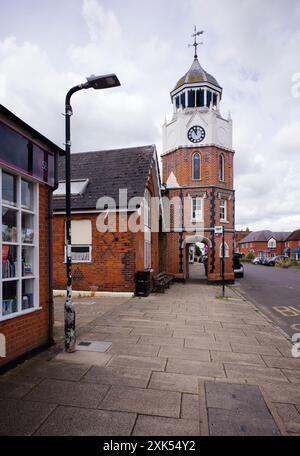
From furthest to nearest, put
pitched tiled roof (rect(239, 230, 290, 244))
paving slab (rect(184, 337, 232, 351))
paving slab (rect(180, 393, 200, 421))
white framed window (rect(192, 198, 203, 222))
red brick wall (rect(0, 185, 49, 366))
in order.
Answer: pitched tiled roof (rect(239, 230, 290, 244))
white framed window (rect(192, 198, 203, 222))
paving slab (rect(184, 337, 232, 351))
red brick wall (rect(0, 185, 49, 366))
paving slab (rect(180, 393, 200, 421))

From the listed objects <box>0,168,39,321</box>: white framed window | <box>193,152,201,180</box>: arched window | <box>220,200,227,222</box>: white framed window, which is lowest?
<box>0,168,39,321</box>: white framed window

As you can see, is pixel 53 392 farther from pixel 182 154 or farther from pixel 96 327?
pixel 182 154

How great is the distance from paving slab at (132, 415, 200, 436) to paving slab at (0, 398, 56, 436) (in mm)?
1143

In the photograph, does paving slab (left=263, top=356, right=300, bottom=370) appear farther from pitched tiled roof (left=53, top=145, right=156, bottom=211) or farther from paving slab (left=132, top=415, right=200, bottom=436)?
pitched tiled roof (left=53, top=145, right=156, bottom=211)

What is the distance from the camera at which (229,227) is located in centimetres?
2128

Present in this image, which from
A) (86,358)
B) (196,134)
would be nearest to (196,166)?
(196,134)

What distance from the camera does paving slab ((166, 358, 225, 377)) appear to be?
4.69 metres

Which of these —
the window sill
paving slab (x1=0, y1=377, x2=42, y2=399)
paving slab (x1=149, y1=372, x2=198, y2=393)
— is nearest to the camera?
paving slab (x1=0, y1=377, x2=42, y2=399)

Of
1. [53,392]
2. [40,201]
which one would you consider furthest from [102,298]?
[53,392]

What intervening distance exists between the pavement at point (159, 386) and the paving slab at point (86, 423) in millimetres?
11

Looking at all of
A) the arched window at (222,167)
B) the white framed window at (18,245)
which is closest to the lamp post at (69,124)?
the white framed window at (18,245)

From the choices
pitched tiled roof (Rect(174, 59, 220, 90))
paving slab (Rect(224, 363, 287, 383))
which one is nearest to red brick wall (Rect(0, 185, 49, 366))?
paving slab (Rect(224, 363, 287, 383))

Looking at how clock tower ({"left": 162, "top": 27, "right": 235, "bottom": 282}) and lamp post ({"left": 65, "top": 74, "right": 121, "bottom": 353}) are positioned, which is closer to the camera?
lamp post ({"left": 65, "top": 74, "right": 121, "bottom": 353})

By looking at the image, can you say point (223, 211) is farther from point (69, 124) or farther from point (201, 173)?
point (69, 124)
